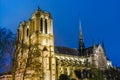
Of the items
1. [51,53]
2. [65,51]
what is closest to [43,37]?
[51,53]

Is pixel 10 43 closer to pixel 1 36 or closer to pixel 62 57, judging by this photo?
pixel 1 36

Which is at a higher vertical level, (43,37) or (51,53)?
→ (43,37)

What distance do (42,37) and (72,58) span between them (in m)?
21.4

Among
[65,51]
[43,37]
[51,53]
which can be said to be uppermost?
[43,37]

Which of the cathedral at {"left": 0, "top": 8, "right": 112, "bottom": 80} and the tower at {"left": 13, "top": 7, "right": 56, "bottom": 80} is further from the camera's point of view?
the cathedral at {"left": 0, "top": 8, "right": 112, "bottom": 80}

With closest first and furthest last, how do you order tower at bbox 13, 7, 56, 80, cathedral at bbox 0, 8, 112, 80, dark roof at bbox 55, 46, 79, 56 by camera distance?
tower at bbox 13, 7, 56, 80, cathedral at bbox 0, 8, 112, 80, dark roof at bbox 55, 46, 79, 56

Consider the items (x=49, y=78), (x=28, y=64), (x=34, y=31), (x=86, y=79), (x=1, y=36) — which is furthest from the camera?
(x=86, y=79)

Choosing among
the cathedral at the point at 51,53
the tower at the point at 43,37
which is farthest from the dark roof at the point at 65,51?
the tower at the point at 43,37

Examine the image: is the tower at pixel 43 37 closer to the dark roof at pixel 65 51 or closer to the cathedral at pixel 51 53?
the cathedral at pixel 51 53

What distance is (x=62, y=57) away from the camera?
3974 inches

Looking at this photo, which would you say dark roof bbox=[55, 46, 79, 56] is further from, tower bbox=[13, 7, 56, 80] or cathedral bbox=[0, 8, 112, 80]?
tower bbox=[13, 7, 56, 80]

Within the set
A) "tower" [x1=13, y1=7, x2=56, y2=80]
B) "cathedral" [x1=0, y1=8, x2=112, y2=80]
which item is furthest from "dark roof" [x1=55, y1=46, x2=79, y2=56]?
"tower" [x1=13, y1=7, x2=56, y2=80]

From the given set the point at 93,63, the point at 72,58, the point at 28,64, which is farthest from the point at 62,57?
the point at 28,64

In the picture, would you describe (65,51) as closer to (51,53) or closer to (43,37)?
(51,53)
